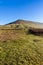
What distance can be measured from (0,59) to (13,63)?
1999 millimetres

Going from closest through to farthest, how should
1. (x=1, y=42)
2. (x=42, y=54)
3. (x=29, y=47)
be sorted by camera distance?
(x=42, y=54)
(x=29, y=47)
(x=1, y=42)

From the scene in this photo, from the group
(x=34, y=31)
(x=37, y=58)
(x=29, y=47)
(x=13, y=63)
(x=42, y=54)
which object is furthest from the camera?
(x=34, y=31)

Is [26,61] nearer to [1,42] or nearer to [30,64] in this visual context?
[30,64]

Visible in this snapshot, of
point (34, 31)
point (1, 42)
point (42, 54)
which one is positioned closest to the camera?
point (42, 54)

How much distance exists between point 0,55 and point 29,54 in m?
4.02

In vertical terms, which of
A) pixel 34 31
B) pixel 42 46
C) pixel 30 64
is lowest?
pixel 30 64

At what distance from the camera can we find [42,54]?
1831 cm

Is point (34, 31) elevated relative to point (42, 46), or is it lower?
elevated

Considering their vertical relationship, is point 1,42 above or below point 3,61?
above

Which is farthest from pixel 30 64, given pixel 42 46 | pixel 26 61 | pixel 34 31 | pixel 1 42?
pixel 34 31

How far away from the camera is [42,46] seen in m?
20.9

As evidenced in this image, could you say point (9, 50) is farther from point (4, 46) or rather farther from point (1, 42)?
point (1, 42)

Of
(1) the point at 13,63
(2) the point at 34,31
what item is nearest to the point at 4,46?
(1) the point at 13,63

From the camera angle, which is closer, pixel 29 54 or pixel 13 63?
pixel 13 63
